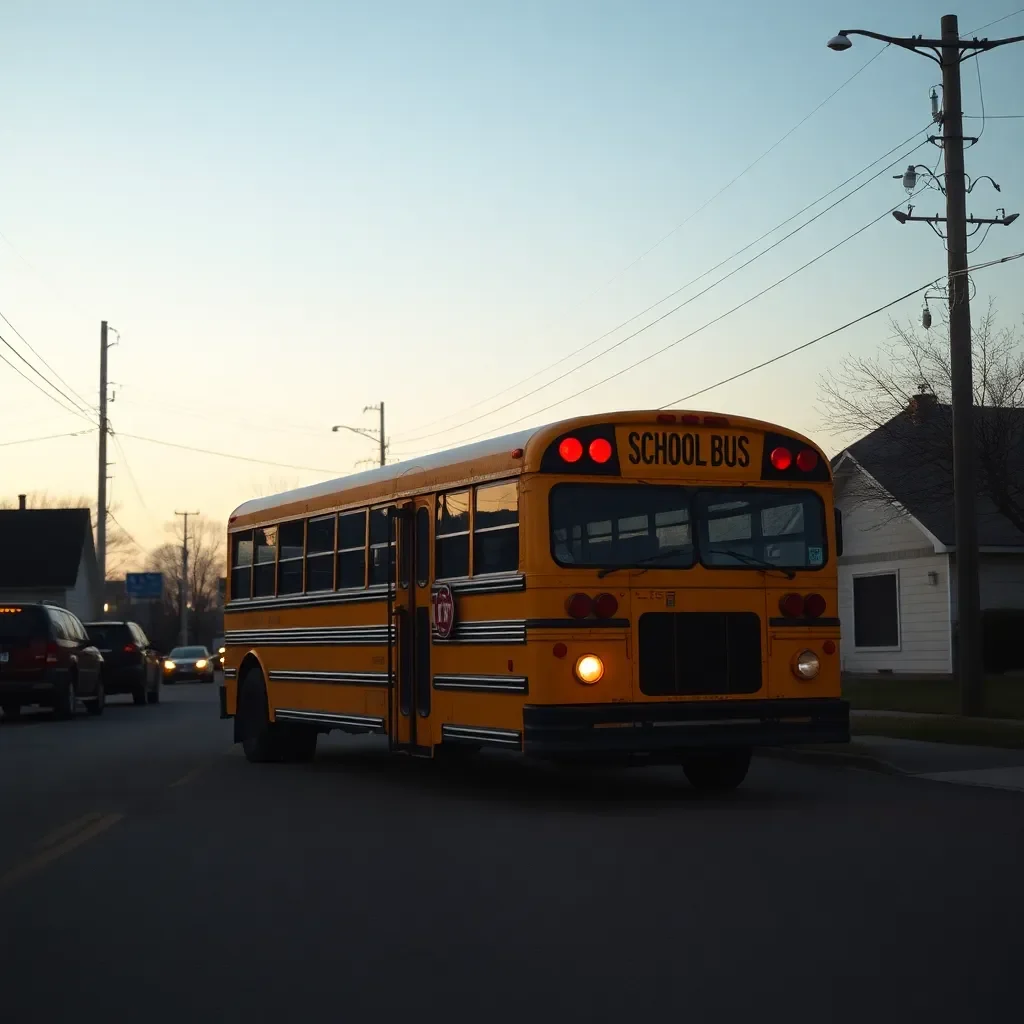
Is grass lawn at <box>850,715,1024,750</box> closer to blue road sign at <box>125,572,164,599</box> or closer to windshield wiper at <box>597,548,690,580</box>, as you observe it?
windshield wiper at <box>597,548,690,580</box>

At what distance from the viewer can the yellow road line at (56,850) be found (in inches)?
368

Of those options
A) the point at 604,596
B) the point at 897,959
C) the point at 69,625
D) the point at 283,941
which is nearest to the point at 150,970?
the point at 283,941

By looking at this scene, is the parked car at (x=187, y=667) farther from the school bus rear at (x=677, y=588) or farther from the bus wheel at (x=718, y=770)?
the school bus rear at (x=677, y=588)

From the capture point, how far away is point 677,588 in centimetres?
1264

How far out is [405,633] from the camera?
14148 millimetres

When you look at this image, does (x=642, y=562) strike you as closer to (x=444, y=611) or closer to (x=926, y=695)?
(x=444, y=611)

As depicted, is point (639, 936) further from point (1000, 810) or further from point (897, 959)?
point (1000, 810)

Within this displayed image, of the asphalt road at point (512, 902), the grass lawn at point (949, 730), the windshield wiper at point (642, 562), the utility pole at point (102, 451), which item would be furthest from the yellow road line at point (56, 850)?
the utility pole at point (102, 451)

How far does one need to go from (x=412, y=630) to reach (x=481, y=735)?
65.3 inches

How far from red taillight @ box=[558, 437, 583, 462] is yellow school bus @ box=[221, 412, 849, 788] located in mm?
11

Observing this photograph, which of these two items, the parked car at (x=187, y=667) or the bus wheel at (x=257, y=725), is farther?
the parked car at (x=187, y=667)

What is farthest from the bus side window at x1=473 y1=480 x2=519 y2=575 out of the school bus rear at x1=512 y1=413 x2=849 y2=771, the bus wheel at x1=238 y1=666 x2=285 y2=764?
the bus wheel at x1=238 y1=666 x2=285 y2=764

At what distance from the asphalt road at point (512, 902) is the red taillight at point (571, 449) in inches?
107

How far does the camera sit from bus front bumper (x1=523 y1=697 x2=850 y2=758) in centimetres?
1194
